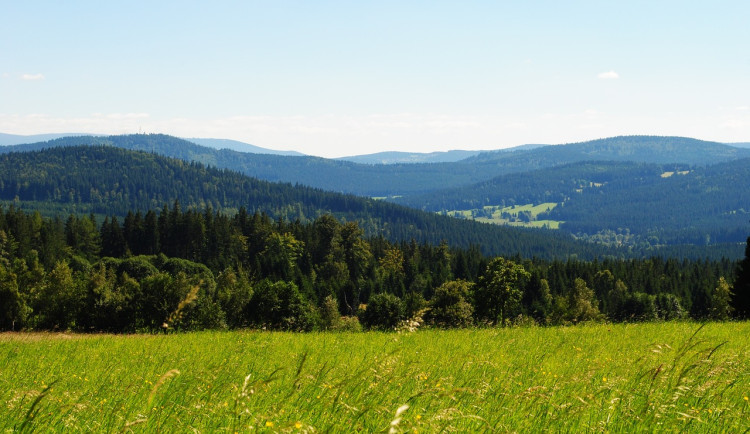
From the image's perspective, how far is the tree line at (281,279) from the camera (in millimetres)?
65750

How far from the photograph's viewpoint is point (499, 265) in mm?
62344

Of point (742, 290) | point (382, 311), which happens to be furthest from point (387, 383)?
point (382, 311)

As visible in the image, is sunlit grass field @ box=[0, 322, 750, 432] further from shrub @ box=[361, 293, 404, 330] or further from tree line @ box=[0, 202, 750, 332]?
shrub @ box=[361, 293, 404, 330]

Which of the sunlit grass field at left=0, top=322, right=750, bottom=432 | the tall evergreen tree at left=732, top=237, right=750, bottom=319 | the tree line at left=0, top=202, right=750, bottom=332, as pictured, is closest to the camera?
the sunlit grass field at left=0, top=322, right=750, bottom=432

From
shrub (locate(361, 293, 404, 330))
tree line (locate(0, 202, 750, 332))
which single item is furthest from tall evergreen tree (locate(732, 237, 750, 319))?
shrub (locate(361, 293, 404, 330))

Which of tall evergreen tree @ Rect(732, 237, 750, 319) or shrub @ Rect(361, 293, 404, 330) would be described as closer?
tall evergreen tree @ Rect(732, 237, 750, 319)

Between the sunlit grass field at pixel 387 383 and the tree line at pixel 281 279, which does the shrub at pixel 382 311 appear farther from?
the sunlit grass field at pixel 387 383

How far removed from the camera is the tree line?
65750mm

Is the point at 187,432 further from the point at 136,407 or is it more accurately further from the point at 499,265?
the point at 499,265

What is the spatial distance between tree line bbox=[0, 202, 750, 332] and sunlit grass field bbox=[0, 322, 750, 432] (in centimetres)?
4539

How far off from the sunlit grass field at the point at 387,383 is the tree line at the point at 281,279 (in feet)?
149

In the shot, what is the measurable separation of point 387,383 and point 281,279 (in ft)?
324

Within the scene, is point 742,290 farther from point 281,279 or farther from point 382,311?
point 281,279

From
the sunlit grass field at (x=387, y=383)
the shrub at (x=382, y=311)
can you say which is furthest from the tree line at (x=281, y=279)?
the sunlit grass field at (x=387, y=383)
